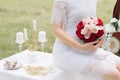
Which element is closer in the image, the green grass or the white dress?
the white dress

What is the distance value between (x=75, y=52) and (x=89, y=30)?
0.22 meters

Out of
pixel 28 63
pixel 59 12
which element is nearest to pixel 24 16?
pixel 28 63

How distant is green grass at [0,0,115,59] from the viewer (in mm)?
5414

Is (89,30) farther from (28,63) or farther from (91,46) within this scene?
(28,63)

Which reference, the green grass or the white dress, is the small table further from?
the green grass

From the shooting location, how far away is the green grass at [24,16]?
17.8ft

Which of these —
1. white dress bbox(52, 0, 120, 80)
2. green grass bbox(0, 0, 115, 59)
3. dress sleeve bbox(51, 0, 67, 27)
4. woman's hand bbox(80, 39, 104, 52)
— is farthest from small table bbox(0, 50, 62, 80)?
green grass bbox(0, 0, 115, 59)

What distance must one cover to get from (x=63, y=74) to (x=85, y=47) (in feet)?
1.04

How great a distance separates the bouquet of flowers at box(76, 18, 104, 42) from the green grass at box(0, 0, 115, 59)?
7.49ft

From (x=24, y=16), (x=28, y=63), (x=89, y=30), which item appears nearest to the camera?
(x=89, y=30)

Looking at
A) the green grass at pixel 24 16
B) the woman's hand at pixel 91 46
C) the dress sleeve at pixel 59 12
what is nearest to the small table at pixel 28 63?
the woman's hand at pixel 91 46

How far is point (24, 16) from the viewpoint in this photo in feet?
21.0

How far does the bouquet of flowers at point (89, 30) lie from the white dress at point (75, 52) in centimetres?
9

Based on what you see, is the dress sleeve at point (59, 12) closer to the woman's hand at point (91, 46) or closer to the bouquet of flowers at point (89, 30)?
the bouquet of flowers at point (89, 30)
